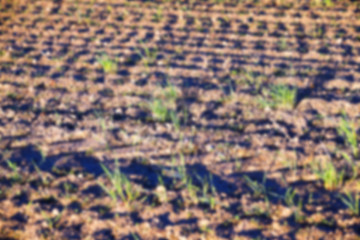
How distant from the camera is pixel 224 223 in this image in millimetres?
1896

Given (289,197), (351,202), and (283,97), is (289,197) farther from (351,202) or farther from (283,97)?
(283,97)

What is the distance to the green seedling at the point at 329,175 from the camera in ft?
6.52

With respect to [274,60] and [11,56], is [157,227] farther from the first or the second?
[11,56]

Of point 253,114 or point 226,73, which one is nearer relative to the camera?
point 253,114

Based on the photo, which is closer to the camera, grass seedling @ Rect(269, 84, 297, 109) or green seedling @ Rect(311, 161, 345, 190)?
green seedling @ Rect(311, 161, 345, 190)

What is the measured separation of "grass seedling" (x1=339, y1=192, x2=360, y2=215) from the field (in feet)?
0.05

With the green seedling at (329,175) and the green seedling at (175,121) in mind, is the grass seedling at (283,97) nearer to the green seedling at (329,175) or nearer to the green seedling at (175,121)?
the green seedling at (329,175)

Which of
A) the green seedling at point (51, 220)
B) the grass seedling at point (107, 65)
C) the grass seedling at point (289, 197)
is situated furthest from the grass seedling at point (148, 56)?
the grass seedling at point (289, 197)

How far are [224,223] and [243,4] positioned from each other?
3121 mm

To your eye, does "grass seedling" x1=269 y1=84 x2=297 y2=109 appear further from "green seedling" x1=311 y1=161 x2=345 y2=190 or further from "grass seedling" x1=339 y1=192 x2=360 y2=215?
"grass seedling" x1=339 y1=192 x2=360 y2=215

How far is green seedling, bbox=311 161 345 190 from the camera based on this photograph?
1.99 metres

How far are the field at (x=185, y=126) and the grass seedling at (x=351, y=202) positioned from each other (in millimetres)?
15

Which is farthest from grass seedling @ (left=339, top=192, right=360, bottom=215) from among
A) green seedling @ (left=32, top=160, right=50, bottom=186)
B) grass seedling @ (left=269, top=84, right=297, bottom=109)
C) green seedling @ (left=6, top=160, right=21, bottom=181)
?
green seedling @ (left=6, top=160, right=21, bottom=181)

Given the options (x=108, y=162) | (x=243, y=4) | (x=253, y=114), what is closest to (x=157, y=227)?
(x=108, y=162)
